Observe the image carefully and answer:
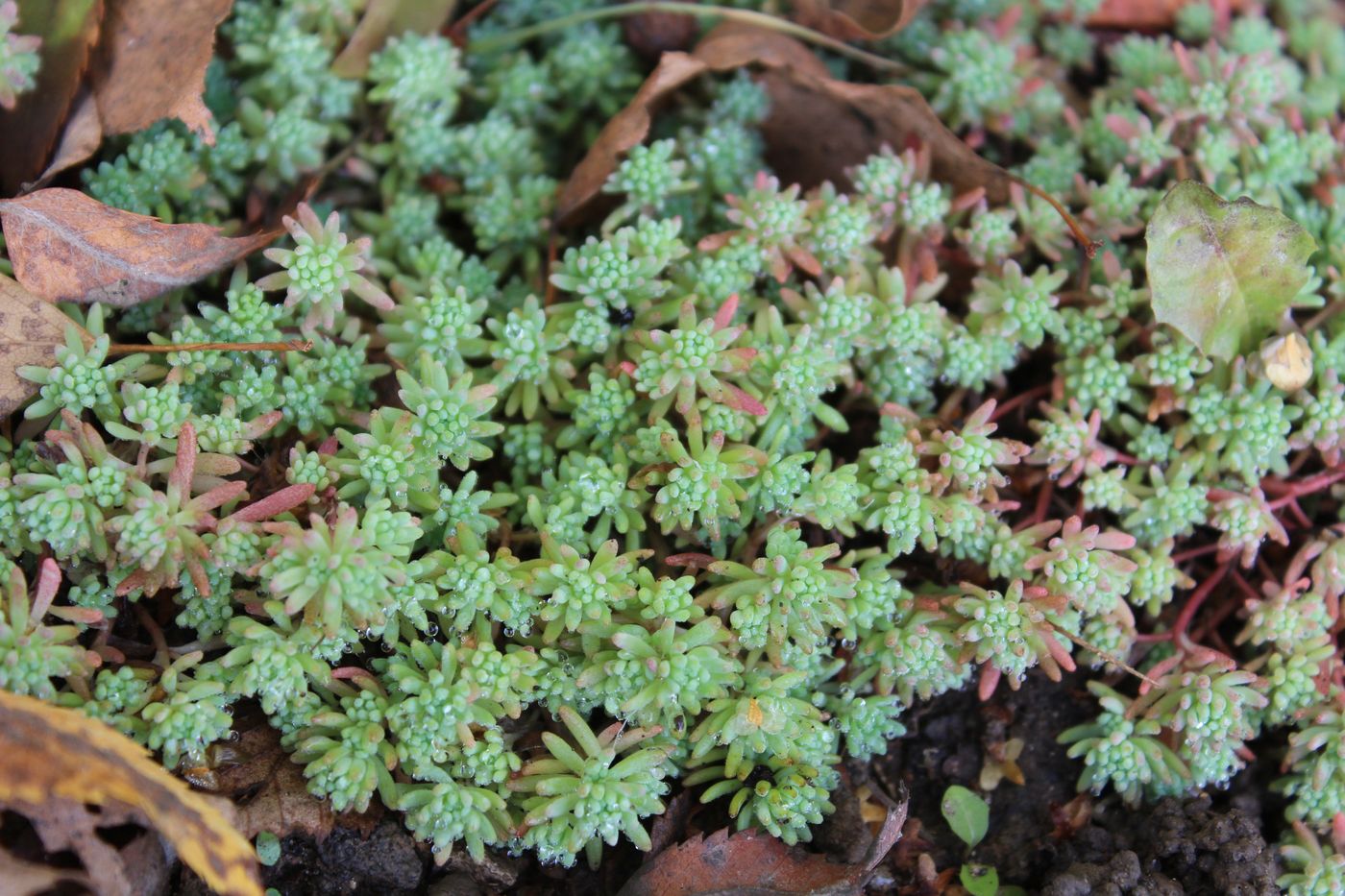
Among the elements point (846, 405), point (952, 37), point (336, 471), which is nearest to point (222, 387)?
point (336, 471)

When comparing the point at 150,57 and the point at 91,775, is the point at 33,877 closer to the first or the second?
the point at 91,775

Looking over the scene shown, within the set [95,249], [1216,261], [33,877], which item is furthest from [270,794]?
[1216,261]

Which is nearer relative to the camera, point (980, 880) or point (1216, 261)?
point (980, 880)

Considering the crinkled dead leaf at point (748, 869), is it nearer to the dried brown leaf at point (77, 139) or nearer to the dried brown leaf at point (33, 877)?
the dried brown leaf at point (33, 877)

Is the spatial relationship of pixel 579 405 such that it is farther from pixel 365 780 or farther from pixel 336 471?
pixel 365 780

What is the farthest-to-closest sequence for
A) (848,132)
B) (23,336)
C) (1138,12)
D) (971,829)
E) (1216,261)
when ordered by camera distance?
1. (1138,12)
2. (848,132)
3. (1216,261)
4. (971,829)
5. (23,336)

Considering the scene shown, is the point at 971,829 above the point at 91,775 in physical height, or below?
below

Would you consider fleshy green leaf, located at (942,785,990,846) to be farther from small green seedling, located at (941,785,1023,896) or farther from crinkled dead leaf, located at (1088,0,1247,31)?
crinkled dead leaf, located at (1088,0,1247,31)

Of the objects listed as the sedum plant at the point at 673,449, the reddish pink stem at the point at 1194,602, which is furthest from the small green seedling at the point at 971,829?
the reddish pink stem at the point at 1194,602
